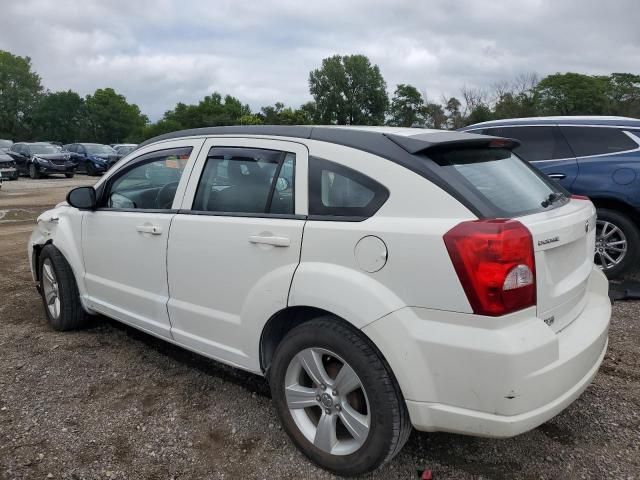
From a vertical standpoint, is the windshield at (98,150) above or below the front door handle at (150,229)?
below

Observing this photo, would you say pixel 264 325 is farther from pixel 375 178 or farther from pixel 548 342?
pixel 548 342

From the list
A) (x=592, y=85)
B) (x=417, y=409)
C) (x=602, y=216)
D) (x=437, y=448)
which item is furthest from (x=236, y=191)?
(x=592, y=85)

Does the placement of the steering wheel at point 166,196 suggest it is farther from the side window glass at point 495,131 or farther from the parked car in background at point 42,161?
the parked car in background at point 42,161

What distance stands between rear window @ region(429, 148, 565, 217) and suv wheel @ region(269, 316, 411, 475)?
85cm

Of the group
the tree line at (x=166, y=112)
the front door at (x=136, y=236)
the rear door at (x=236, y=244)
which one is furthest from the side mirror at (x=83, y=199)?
the tree line at (x=166, y=112)

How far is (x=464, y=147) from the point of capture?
8.66 ft

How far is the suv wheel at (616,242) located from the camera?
548 cm

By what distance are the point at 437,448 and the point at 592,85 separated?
178 ft

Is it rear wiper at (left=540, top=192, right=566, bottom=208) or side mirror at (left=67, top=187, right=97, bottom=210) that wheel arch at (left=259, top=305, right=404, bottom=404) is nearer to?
rear wiper at (left=540, top=192, right=566, bottom=208)

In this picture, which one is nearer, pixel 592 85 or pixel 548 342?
pixel 548 342

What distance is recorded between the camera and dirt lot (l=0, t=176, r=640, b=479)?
2.65 metres

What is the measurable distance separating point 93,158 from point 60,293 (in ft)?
78.3

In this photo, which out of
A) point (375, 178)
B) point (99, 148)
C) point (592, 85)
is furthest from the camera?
point (592, 85)

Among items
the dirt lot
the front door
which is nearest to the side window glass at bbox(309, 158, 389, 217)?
the front door
